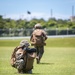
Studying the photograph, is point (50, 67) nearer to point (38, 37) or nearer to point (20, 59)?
point (38, 37)

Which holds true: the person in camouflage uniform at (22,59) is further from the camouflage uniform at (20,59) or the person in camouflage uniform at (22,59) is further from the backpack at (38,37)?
the backpack at (38,37)

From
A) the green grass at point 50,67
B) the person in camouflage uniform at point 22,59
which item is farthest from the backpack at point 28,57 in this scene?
the green grass at point 50,67

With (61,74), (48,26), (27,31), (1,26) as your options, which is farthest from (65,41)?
(61,74)

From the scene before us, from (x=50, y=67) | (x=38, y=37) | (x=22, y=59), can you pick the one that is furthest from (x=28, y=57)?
(x=38, y=37)

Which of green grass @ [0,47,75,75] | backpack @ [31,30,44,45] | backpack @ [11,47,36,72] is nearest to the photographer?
backpack @ [11,47,36,72]

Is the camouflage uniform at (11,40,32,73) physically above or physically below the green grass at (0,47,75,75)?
above

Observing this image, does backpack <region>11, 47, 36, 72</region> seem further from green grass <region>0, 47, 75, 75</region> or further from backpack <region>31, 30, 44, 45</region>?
backpack <region>31, 30, 44, 45</region>

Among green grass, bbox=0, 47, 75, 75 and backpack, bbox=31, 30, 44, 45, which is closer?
green grass, bbox=0, 47, 75, 75

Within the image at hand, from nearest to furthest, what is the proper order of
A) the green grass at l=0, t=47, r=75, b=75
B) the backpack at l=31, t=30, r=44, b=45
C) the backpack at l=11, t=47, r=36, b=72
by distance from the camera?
the backpack at l=11, t=47, r=36, b=72
the green grass at l=0, t=47, r=75, b=75
the backpack at l=31, t=30, r=44, b=45

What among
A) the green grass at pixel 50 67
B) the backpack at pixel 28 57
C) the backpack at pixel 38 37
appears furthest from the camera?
the backpack at pixel 38 37

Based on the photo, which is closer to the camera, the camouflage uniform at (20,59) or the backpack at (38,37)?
the camouflage uniform at (20,59)

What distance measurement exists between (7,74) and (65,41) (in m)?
37.7

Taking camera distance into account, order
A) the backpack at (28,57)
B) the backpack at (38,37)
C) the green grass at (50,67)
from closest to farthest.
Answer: the backpack at (28,57), the green grass at (50,67), the backpack at (38,37)

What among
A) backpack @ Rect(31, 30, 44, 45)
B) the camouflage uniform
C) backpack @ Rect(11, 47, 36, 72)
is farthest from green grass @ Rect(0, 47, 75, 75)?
backpack @ Rect(31, 30, 44, 45)
